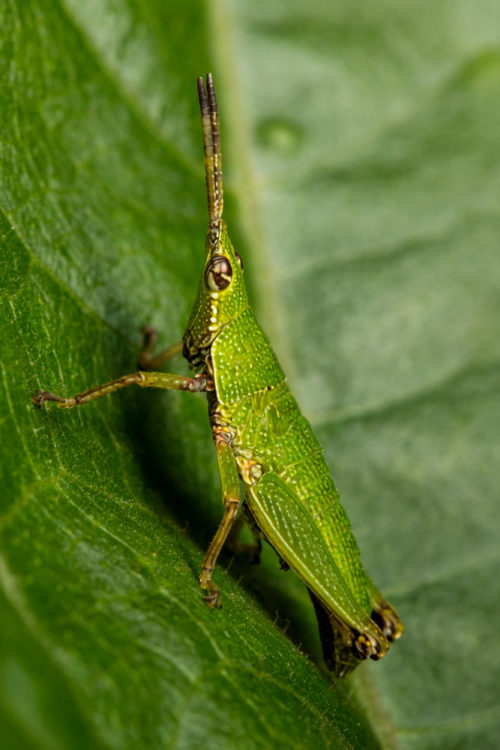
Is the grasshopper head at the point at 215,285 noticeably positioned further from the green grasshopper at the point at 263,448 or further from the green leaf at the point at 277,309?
the green leaf at the point at 277,309

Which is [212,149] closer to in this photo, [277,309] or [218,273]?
[218,273]

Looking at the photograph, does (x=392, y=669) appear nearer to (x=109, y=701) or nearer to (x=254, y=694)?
(x=254, y=694)

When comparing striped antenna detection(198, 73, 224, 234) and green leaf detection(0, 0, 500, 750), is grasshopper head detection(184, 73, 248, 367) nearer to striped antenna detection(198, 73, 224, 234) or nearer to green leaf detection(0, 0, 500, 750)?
striped antenna detection(198, 73, 224, 234)

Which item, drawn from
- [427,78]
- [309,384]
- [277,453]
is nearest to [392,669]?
[277,453]

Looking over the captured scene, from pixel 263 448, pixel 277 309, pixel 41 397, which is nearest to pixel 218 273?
pixel 277 309

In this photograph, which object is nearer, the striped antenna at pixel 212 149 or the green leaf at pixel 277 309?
the green leaf at pixel 277 309

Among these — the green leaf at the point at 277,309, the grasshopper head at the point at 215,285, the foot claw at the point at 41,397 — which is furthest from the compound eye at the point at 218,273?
the foot claw at the point at 41,397

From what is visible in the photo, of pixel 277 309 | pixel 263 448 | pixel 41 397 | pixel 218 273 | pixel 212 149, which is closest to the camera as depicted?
pixel 41 397
